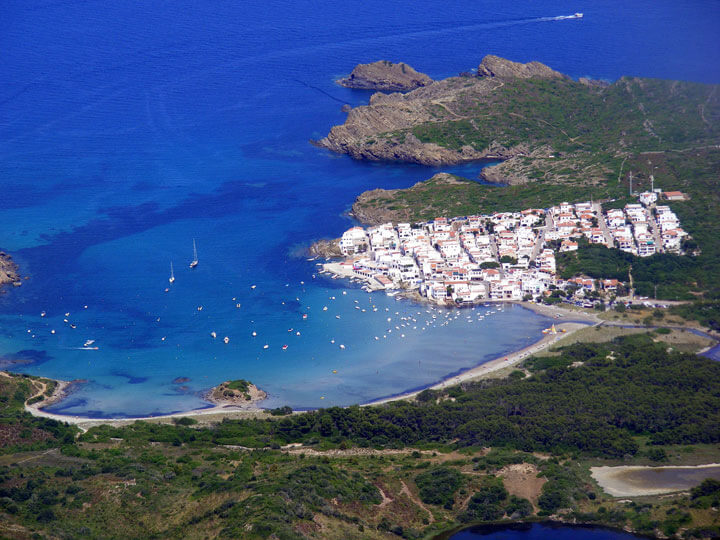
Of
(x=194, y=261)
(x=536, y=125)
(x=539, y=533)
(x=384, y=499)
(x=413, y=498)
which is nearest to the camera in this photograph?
(x=539, y=533)

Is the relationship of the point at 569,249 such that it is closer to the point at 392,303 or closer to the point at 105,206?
the point at 392,303

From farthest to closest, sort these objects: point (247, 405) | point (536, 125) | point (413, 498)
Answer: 1. point (536, 125)
2. point (247, 405)
3. point (413, 498)

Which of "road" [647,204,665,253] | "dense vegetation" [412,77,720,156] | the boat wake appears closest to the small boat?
"dense vegetation" [412,77,720,156]

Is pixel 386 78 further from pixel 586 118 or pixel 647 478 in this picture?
pixel 647 478

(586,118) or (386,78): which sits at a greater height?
(386,78)

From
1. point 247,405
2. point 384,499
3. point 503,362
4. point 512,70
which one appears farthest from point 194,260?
point 512,70

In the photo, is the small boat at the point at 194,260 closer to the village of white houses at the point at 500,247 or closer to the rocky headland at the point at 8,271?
the village of white houses at the point at 500,247

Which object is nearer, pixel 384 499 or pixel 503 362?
pixel 384 499

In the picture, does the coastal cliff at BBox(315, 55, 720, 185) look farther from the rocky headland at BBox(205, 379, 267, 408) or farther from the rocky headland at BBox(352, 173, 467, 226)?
the rocky headland at BBox(205, 379, 267, 408)
